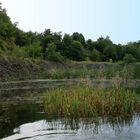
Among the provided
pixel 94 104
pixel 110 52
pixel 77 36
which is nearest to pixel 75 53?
pixel 110 52

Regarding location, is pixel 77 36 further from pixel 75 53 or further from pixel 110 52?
pixel 75 53

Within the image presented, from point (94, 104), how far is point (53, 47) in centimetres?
5765

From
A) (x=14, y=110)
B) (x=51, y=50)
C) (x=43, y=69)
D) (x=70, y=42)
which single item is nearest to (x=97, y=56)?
(x=70, y=42)

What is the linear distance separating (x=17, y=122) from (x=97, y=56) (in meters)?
76.0

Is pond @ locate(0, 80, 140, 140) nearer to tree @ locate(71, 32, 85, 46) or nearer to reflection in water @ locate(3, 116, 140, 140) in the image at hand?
reflection in water @ locate(3, 116, 140, 140)

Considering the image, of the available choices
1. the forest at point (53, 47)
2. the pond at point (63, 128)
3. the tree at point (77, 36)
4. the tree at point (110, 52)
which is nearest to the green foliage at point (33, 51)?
the forest at point (53, 47)

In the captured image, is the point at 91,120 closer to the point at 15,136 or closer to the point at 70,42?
the point at 15,136

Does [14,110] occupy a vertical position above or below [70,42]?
below

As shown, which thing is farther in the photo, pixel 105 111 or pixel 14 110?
pixel 14 110

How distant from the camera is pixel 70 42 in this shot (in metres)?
87.9

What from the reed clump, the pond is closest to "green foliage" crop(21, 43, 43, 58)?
the pond

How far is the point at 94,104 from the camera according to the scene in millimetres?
17609

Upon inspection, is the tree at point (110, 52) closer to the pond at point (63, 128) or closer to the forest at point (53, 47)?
the forest at point (53, 47)

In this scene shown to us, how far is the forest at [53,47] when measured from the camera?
65.9 metres
